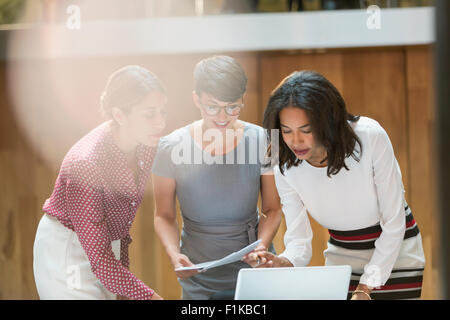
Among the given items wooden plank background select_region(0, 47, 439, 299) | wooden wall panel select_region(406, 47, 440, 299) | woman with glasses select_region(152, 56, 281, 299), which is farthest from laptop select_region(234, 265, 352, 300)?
wooden wall panel select_region(406, 47, 440, 299)

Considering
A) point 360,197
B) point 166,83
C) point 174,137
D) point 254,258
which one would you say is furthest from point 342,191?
point 166,83

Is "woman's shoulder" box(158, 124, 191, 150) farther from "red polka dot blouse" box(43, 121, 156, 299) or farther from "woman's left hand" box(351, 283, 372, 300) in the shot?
"woman's left hand" box(351, 283, 372, 300)

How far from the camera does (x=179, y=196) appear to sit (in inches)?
58.7

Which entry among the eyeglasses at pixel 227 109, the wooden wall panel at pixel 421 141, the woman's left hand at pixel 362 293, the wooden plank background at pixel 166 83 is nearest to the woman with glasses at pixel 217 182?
the eyeglasses at pixel 227 109

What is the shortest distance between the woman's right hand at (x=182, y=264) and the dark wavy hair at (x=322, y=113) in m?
0.42

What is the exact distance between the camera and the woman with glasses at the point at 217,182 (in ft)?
4.82

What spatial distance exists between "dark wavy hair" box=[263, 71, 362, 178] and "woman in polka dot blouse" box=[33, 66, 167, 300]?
0.32m

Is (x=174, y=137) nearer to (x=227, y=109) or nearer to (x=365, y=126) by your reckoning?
(x=227, y=109)

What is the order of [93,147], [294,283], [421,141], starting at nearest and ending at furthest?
[294,283]
[93,147]
[421,141]

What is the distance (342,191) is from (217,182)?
0.33m

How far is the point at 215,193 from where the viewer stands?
147 cm

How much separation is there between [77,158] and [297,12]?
2.81 ft
